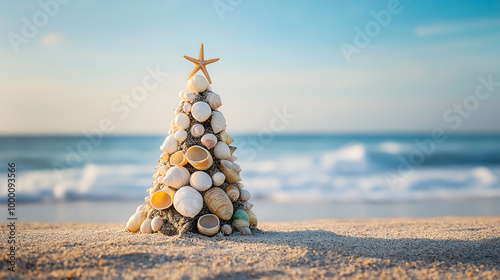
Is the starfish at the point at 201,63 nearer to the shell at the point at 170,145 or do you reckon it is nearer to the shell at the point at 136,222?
the shell at the point at 170,145

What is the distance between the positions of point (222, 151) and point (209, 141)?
0.87 ft

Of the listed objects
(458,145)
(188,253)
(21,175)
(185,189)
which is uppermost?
(458,145)

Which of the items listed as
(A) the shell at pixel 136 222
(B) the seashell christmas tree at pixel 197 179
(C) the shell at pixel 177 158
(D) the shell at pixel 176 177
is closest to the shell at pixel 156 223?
(B) the seashell christmas tree at pixel 197 179

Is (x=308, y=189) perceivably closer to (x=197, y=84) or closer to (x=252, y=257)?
(x=197, y=84)

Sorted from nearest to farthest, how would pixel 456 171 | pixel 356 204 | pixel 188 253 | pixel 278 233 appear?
1. pixel 188 253
2. pixel 278 233
3. pixel 356 204
4. pixel 456 171

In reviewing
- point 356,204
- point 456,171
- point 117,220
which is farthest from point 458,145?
point 117,220

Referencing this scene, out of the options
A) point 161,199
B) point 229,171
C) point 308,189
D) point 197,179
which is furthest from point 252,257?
point 308,189

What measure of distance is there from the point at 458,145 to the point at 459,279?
127 feet

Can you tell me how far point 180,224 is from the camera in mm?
5477

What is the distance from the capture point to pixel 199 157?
5.89 m

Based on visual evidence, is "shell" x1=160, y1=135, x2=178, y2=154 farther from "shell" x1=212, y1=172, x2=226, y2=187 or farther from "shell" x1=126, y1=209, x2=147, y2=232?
"shell" x1=126, y1=209, x2=147, y2=232

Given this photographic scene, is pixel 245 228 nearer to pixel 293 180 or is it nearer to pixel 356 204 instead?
pixel 356 204

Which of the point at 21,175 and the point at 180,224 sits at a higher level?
the point at 21,175

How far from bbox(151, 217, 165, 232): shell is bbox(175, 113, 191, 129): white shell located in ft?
4.76
